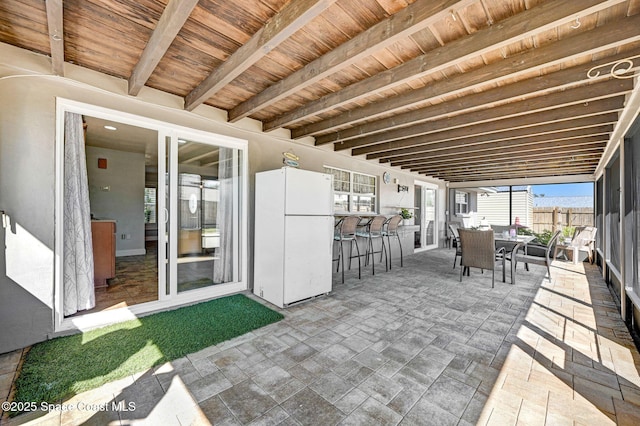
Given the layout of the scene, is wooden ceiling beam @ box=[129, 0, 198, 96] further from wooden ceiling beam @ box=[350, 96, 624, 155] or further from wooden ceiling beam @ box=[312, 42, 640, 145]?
wooden ceiling beam @ box=[350, 96, 624, 155]

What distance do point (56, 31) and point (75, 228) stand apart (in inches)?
77.4

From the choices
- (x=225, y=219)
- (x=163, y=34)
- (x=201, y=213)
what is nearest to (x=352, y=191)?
(x=225, y=219)

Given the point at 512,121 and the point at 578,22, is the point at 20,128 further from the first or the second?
the point at 512,121

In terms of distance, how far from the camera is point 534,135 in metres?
4.42

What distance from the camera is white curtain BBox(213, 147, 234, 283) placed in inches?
155

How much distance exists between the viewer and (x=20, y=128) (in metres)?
2.40

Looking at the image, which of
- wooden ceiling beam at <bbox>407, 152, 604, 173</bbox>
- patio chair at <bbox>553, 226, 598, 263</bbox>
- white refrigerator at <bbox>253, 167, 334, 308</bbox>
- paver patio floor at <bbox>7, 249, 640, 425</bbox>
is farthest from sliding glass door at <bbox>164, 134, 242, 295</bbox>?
patio chair at <bbox>553, 226, 598, 263</bbox>

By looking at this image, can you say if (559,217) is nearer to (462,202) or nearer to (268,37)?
(462,202)

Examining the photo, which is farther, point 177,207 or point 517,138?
point 517,138

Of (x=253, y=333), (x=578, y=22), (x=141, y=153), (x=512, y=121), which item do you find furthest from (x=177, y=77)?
(x=141, y=153)

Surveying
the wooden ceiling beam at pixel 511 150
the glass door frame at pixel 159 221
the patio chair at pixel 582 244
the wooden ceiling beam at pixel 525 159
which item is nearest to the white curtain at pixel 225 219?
the glass door frame at pixel 159 221

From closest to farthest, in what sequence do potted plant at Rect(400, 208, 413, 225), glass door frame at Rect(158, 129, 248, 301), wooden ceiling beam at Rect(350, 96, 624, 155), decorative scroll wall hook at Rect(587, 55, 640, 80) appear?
1. decorative scroll wall hook at Rect(587, 55, 640, 80)
2. wooden ceiling beam at Rect(350, 96, 624, 155)
3. glass door frame at Rect(158, 129, 248, 301)
4. potted plant at Rect(400, 208, 413, 225)

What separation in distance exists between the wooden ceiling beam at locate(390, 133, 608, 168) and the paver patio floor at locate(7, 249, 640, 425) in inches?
114

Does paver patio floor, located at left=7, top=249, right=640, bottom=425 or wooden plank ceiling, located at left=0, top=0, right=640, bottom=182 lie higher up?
wooden plank ceiling, located at left=0, top=0, right=640, bottom=182
